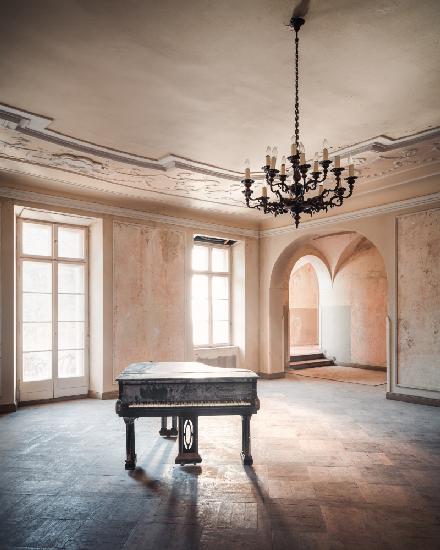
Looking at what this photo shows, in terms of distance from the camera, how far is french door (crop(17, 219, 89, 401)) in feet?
22.6

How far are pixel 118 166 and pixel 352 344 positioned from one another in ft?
27.1

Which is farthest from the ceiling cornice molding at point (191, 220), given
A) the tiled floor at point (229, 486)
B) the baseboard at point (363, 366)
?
the baseboard at point (363, 366)

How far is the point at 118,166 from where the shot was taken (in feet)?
19.6

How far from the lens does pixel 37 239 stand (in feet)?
23.7

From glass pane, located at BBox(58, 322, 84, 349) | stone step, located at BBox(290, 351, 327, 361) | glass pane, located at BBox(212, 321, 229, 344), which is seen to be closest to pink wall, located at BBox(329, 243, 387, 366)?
stone step, located at BBox(290, 351, 327, 361)

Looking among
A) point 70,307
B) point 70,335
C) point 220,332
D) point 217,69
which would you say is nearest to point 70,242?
point 70,307

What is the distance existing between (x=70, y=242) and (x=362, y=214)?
539 centimetres

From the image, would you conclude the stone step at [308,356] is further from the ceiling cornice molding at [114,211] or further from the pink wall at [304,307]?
the ceiling cornice molding at [114,211]

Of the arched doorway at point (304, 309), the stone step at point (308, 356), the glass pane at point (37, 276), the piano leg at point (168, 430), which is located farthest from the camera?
the arched doorway at point (304, 309)

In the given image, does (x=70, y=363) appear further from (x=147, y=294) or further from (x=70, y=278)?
(x=147, y=294)

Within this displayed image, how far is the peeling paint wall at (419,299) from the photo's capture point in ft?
21.6

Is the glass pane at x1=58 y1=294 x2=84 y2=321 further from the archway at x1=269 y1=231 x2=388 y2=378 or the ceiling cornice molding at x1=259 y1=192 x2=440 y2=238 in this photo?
the archway at x1=269 y1=231 x2=388 y2=378

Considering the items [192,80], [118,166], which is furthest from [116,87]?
[118,166]

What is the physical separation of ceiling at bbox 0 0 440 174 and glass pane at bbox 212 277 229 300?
475 centimetres
